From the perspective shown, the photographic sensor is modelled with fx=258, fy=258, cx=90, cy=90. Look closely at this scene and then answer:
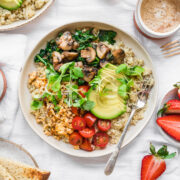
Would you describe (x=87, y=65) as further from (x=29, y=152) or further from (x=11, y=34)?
(x=29, y=152)

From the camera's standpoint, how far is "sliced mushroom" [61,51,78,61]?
90.4 inches

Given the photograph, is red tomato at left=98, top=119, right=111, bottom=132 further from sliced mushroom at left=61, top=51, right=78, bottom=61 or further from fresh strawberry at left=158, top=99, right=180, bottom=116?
sliced mushroom at left=61, top=51, right=78, bottom=61

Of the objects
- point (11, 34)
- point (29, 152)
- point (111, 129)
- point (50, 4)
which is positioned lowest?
point (29, 152)

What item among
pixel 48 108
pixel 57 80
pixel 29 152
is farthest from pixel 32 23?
pixel 29 152

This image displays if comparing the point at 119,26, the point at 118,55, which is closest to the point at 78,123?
the point at 118,55

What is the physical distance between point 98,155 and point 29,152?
69 cm

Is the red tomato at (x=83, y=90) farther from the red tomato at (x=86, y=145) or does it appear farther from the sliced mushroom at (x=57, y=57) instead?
the red tomato at (x=86, y=145)

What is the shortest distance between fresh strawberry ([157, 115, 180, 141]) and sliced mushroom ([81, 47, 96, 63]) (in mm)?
819

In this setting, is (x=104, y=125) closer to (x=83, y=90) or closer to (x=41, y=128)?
(x=83, y=90)

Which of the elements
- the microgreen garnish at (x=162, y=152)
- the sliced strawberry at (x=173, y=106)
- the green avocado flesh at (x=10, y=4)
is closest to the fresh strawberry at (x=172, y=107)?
the sliced strawberry at (x=173, y=106)

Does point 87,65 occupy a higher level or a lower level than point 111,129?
higher

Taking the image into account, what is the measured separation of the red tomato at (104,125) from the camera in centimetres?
226

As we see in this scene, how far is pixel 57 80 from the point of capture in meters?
2.23

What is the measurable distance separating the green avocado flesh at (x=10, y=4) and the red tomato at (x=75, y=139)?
4.14ft
